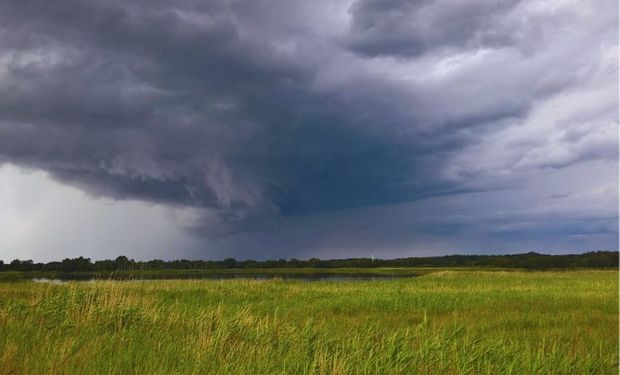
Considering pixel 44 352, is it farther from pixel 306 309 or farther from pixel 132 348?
pixel 306 309

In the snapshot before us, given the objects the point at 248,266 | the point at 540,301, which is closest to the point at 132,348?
the point at 540,301

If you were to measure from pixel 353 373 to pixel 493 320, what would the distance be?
10.5 meters

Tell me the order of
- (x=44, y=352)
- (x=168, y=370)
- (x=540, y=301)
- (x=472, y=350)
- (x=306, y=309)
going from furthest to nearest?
(x=540, y=301) → (x=306, y=309) → (x=472, y=350) → (x=44, y=352) → (x=168, y=370)

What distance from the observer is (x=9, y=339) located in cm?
719

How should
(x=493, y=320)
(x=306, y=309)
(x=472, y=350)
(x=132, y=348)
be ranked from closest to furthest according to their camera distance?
(x=132, y=348)
(x=472, y=350)
(x=493, y=320)
(x=306, y=309)

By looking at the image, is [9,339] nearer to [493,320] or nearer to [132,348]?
[132,348]

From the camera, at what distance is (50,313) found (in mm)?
10375

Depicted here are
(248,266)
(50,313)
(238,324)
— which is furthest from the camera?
(248,266)

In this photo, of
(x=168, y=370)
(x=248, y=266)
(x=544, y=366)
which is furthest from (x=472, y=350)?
(x=248, y=266)

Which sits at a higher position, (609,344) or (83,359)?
(83,359)

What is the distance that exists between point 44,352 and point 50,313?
4.49m

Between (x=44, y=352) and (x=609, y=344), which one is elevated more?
(x=44, y=352)

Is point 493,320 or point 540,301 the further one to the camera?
point 540,301

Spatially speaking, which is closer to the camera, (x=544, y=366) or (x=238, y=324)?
(x=544, y=366)
